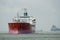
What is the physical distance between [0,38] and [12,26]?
6.4 inches

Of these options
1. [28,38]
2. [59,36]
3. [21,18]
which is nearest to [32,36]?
[28,38]

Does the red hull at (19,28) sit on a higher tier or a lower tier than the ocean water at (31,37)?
higher

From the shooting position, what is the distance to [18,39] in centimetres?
67

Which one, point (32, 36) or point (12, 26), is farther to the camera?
point (12, 26)

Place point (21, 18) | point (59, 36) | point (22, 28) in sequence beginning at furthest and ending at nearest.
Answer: point (21, 18), point (22, 28), point (59, 36)

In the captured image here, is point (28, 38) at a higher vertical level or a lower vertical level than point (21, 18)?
lower

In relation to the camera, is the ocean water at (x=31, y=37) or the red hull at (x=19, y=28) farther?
the red hull at (x=19, y=28)

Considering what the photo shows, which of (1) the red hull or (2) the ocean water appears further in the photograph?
(1) the red hull

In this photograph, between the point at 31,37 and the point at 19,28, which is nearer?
the point at 31,37

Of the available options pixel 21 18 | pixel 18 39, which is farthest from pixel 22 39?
pixel 21 18

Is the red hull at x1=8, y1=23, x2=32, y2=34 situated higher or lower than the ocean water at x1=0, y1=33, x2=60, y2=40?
higher

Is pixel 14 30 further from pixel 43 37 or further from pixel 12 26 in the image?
pixel 43 37

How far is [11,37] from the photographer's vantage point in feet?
2.20

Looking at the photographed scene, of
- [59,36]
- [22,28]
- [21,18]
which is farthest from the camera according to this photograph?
[21,18]
